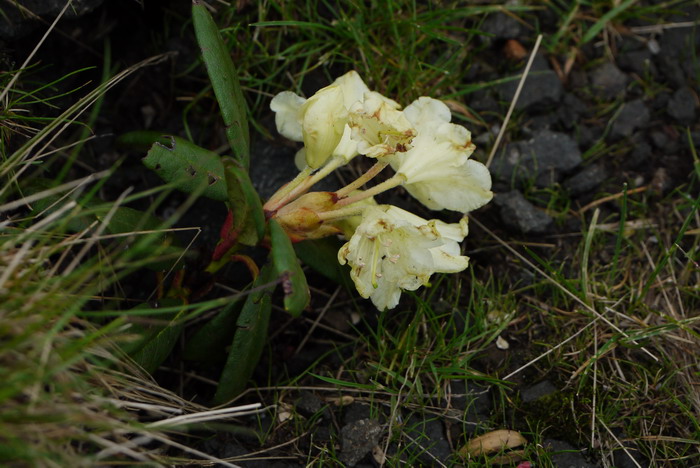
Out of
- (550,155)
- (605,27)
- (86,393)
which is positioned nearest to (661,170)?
(550,155)

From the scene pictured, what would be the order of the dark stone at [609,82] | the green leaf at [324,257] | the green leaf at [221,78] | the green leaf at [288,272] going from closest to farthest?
the green leaf at [288,272] < the green leaf at [221,78] < the green leaf at [324,257] < the dark stone at [609,82]

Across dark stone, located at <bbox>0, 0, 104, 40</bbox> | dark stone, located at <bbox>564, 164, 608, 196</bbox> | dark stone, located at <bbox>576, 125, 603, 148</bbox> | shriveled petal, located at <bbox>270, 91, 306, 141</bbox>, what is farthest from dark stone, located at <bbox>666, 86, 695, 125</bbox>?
dark stone, located at <bbox>0, 0, 104, 40</bbox>

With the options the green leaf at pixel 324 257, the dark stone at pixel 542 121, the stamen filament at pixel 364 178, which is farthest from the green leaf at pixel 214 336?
the dark stone at pixel 542 121

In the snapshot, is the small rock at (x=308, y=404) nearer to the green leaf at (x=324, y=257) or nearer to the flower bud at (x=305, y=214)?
the green leaf at (x=324, y=257)

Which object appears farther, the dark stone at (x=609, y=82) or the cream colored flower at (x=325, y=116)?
the dark stone at (x=609, y=82)

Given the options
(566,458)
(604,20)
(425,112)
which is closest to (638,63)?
(604,20)

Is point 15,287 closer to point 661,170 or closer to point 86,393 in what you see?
point 86,393

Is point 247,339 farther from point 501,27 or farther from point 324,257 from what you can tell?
point 501,27

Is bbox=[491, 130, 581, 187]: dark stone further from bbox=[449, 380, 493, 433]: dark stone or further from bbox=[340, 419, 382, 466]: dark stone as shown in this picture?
bbox=[340, 419, 382, 466]: dark stone
